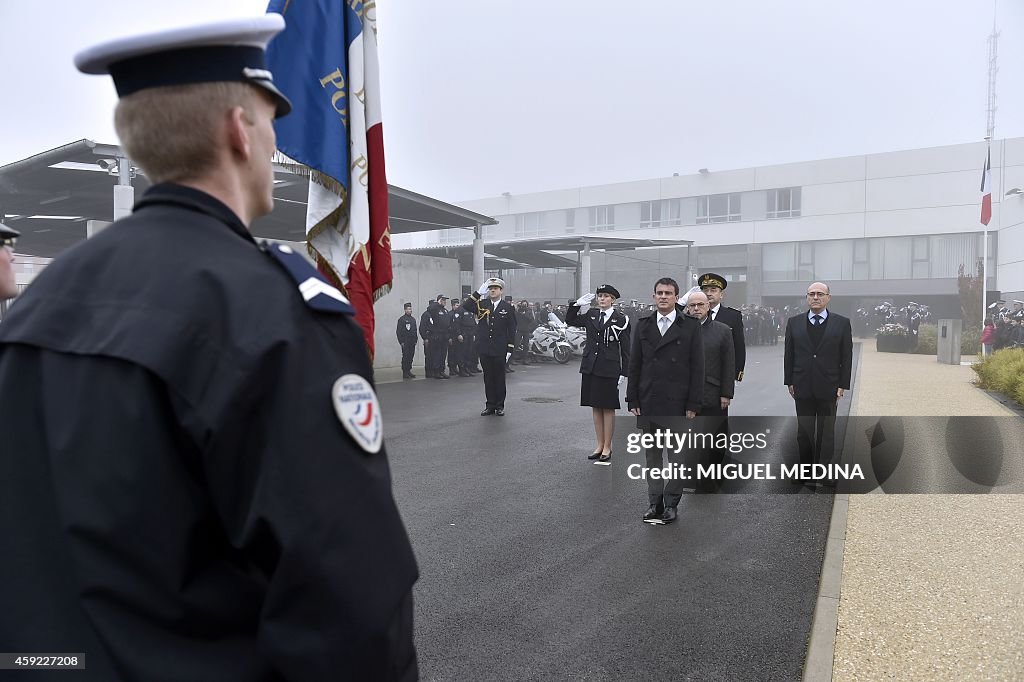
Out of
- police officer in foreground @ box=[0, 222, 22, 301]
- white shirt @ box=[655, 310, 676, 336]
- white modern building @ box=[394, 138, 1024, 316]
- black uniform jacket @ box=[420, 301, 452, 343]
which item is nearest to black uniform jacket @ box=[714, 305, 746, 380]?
white shirt @ box=[655, 310, 676, 336]

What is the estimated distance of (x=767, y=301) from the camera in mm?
54438

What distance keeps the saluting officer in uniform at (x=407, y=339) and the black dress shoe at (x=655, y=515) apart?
1340cm

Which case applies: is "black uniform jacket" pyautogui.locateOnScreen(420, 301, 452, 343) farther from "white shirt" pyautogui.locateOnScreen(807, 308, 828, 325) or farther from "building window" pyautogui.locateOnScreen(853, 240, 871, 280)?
"building window" pyautogui.locateOnScreen(853, 240, 871, 280)

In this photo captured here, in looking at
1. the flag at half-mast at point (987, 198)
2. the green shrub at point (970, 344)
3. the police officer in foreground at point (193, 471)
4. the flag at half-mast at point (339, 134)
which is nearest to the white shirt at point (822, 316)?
the flag at half-mast at point (339, 134)

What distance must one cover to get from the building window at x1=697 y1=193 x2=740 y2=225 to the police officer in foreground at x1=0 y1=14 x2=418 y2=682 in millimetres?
58974

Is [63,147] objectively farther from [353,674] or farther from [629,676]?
[353,674]

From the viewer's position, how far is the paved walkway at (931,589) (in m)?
3.69

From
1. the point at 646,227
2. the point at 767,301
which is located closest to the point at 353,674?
the point at 767,301

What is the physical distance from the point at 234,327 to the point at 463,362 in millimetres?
19008

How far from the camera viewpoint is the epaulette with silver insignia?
45.1 inches

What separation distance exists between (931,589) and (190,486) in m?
4.93

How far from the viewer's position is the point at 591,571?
16.8ft

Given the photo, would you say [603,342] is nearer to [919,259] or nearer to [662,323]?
[662,323]

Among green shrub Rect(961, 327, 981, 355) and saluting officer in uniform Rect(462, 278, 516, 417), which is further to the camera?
green shrub Rect(961, 327, 981, 355)
